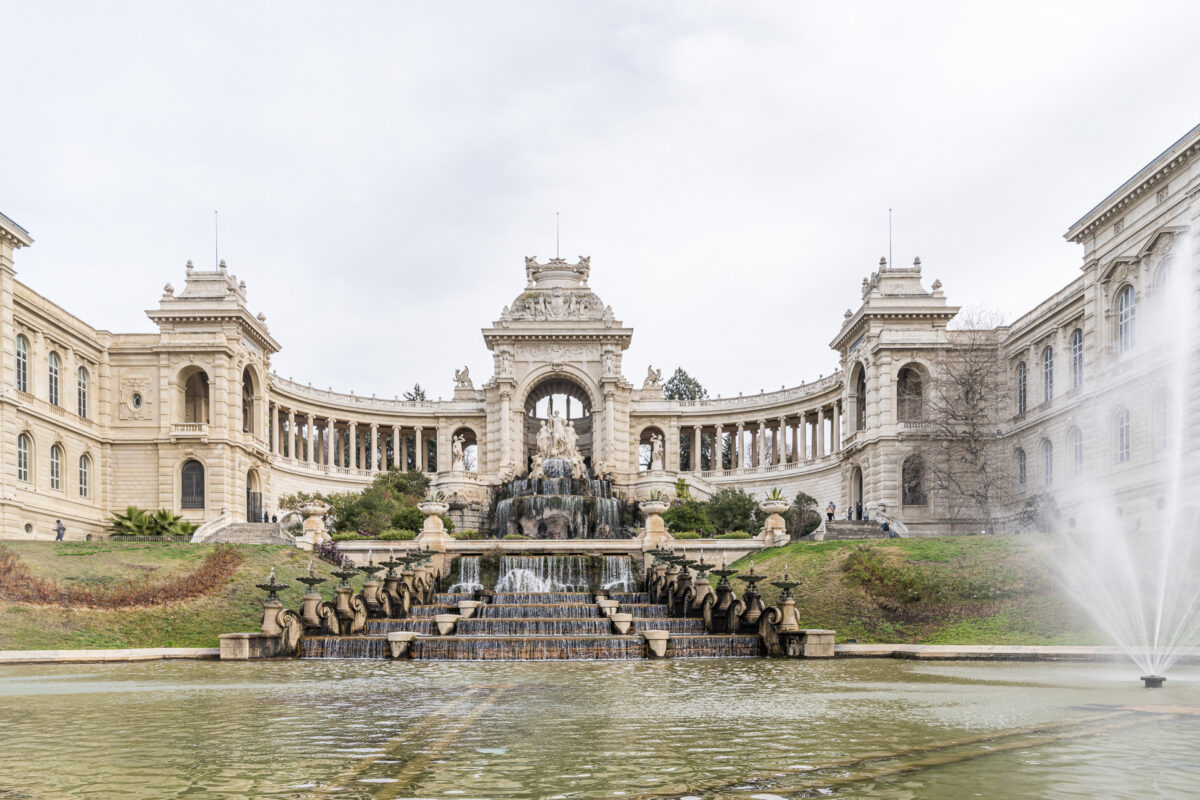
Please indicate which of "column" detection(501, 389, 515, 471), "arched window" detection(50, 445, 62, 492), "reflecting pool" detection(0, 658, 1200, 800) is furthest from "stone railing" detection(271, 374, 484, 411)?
"reflecting pool" detection(0, 658, 1200, 800)

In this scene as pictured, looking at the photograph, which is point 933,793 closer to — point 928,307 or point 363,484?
point 928,307

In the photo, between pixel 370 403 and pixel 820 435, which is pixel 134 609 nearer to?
pixel 370 403

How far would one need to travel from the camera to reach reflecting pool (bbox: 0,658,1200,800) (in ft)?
25.2

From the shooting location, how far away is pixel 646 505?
144 ft

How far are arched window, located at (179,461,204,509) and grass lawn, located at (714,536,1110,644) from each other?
37.5 meters

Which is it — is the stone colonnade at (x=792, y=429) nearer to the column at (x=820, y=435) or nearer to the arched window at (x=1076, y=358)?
the column at (x=820, y=435)

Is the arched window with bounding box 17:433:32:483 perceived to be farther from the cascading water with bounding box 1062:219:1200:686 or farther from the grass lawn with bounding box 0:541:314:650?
the cascading water with bounding box 1062:219:1200:686

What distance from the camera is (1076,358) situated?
50875 millimetres

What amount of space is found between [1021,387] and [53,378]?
5564cm

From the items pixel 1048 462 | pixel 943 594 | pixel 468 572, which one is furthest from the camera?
pixel 1048 462

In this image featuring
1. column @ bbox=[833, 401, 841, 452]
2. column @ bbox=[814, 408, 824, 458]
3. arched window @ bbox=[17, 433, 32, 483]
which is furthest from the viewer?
column @ bbox=[814, 408, 824, 458]

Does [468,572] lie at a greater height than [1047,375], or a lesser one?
lesser

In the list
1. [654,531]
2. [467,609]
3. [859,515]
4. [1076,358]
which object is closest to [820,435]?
[859,515]

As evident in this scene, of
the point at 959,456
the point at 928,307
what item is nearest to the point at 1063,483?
the point at 959,456
